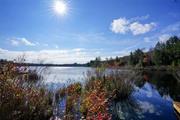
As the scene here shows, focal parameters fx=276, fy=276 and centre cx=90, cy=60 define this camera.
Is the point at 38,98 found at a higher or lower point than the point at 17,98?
lower

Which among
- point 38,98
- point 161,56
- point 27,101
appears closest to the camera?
point 27,101

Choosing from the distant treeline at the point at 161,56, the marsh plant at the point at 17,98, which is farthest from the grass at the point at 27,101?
the distant treeline at the point at 161,56

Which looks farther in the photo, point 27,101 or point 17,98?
point 27,101

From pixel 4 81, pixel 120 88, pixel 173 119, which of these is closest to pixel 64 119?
pixel 4 81

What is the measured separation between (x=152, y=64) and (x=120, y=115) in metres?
72.1

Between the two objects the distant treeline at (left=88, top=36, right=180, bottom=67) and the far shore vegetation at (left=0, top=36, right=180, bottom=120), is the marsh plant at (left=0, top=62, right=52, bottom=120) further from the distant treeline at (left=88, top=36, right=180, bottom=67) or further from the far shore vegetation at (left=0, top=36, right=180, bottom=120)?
the distant treeline at (left=88, top=36, right=180, bottom=67)

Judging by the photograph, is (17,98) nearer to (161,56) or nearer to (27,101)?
(27,101)

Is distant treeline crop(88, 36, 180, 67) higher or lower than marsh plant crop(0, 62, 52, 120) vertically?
higher

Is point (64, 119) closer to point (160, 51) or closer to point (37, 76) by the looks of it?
point (37, 76)

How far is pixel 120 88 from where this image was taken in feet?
49.4

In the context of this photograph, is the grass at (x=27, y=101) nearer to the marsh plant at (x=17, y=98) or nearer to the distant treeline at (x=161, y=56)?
the marsh plant at (x=17, y=98)

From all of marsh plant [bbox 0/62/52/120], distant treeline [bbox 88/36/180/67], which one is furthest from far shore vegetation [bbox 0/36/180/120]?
distant treeline [bbox 88/36/180/67]

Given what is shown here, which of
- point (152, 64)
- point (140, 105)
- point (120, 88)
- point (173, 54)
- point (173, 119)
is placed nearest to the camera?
point (173, 119)

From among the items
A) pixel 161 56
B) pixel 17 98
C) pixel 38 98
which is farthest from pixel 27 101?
pixel 161 56
